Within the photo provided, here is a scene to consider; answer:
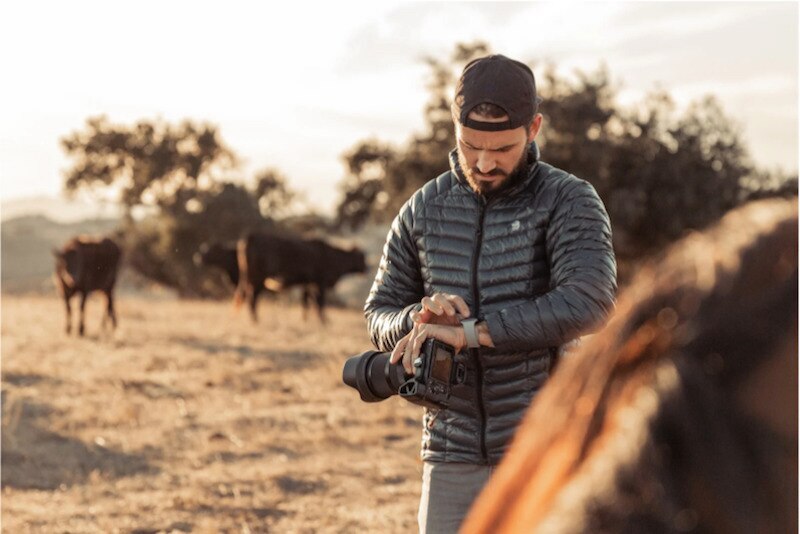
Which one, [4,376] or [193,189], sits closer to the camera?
[4,376]

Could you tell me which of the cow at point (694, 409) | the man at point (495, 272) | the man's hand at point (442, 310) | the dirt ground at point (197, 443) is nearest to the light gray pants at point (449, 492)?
the man at point (495, 272)

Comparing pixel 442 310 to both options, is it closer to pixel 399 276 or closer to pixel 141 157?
pixel 399 276

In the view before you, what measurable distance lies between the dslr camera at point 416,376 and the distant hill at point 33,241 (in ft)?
196

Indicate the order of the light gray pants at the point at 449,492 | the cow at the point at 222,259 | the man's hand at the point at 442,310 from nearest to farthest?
the man's hand at the point at 442,310 < the light gray pants at the point at 449,492 < the cow at the point at 222,259

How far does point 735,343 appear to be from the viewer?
716mm

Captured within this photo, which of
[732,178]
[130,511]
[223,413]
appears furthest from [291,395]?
[732,178]

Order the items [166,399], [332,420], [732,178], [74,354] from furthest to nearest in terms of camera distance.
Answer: [732,178] < [74,354] < [166,399] < [332,420]

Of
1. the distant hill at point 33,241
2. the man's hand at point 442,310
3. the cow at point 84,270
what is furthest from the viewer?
the distant hill at point 33,241

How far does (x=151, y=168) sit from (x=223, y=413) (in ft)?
113

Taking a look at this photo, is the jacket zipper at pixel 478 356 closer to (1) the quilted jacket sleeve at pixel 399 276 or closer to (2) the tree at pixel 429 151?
(1) the quilted jacket sleeve at pixel 399 276

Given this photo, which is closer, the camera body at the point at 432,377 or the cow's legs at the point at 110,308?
the camera body at the point at 432,377

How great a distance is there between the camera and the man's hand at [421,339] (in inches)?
112

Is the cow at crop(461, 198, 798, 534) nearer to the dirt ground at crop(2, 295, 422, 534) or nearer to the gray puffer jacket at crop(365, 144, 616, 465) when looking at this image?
the gray puffer jacket at crop(365, 144, 616, 465)

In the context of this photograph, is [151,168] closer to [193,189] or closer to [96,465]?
[193,189]
